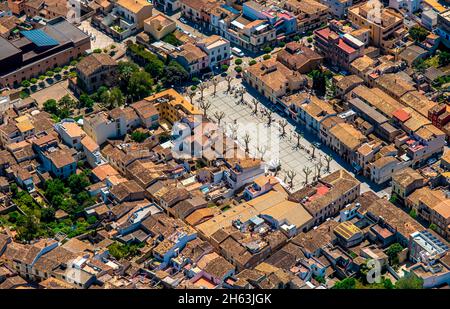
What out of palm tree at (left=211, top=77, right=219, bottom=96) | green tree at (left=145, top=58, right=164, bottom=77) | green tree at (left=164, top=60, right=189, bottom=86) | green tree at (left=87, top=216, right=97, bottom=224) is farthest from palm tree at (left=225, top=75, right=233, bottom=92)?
green tree at (left=87, top=216, right=97, bottom=224)

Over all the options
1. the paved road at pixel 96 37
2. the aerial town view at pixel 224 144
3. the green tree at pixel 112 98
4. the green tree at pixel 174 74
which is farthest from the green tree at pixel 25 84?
the green tree at pixel 174 74

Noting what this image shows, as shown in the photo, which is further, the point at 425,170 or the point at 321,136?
the point at 321,136

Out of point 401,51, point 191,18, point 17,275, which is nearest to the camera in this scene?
point 17,275

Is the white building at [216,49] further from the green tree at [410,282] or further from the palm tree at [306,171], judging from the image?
the green tree at [410,282]

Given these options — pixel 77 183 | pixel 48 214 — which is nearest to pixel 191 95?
pixel 77 183

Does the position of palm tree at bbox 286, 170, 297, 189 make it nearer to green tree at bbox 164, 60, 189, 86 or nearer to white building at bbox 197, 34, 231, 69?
green tree at bbox 164, 60, 189, 86
